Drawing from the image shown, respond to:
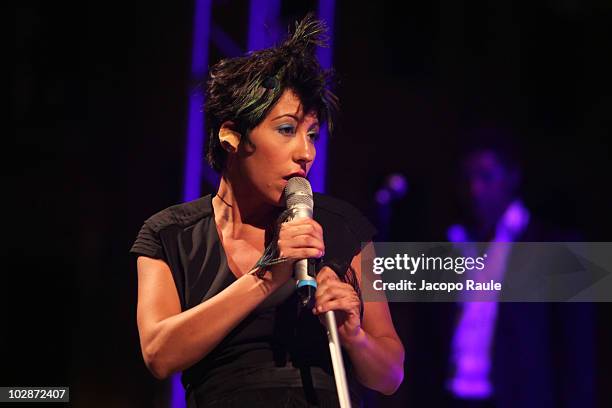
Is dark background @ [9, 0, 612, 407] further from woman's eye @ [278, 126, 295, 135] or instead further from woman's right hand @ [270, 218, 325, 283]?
woman's right hand @ [270, 218, 325, 283]

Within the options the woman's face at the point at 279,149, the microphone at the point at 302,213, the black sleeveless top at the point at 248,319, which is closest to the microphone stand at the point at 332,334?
the microphone at the point at 302,213

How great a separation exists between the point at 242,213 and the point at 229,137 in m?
0.17

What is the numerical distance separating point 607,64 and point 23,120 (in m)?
3.57

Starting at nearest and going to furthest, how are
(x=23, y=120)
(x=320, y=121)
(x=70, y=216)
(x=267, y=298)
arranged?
(x=267, y=298) < (x=320, y=121) < (x=23, y=120) < (x=70, y=216)

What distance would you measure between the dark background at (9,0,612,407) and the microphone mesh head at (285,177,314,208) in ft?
7.30

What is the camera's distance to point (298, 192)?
1.38m

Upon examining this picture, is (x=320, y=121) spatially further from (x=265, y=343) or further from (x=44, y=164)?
(x=44, y=164)

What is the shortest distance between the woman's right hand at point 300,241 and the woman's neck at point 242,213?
321mm

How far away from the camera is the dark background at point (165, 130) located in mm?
4230

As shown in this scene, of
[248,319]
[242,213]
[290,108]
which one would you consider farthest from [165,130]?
[248,319]

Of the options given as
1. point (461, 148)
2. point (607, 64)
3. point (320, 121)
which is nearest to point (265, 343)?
point (320, 121)

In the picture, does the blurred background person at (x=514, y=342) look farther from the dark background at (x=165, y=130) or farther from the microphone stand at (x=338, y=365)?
the microphone stand at (x=338, y=365)

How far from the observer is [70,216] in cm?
499

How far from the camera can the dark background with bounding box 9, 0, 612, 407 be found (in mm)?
4230
